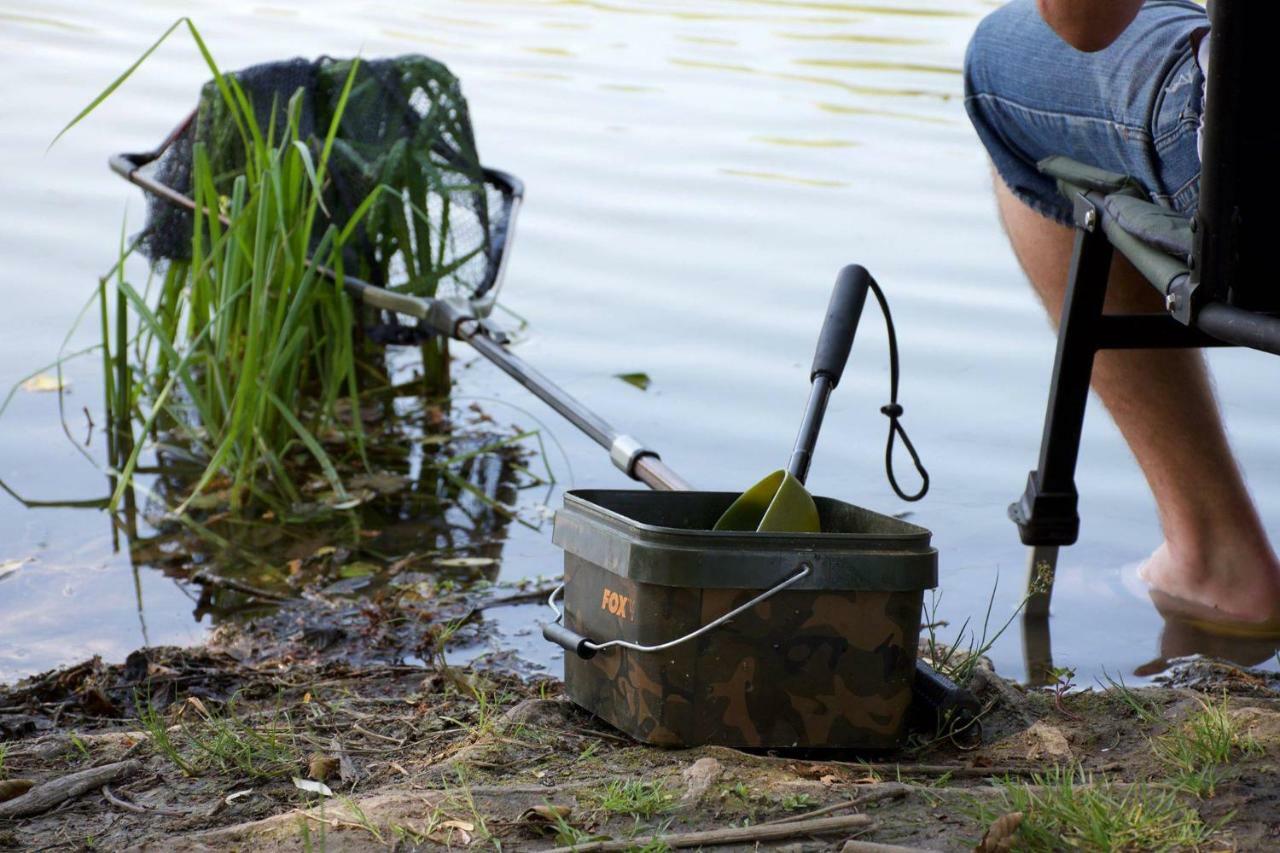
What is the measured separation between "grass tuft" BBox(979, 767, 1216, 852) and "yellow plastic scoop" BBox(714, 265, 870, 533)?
1.71 ft

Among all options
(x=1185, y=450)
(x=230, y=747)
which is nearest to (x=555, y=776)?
(x=230, y=747)

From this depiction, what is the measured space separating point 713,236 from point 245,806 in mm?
3975

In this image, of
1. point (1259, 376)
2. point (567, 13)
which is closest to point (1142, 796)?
point (1259, 376)

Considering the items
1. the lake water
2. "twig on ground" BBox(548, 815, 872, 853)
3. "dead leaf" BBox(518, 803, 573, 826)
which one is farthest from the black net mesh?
"twig on ground" BBox(548, 815, 872, 853)

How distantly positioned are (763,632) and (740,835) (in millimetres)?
348

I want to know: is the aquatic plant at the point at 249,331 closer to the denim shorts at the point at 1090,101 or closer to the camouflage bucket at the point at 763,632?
the denim shorts at the point at 1090,101

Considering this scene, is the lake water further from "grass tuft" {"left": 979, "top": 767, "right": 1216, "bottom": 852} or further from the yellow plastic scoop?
"grass tuft" {"left": 979, "top": 767, "right": 1216, "bottom": 852}

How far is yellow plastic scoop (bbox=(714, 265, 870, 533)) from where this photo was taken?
2023 millimetres

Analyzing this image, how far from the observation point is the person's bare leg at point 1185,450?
280 centimetres

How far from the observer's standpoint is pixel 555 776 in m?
1.82

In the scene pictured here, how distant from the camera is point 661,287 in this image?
502 centimetres

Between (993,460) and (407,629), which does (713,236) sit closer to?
(993,460)

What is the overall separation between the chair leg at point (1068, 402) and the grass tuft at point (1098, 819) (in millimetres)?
891

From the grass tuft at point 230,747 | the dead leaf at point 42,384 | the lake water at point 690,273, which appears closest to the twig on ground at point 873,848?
the grass tuft at point 230,747
